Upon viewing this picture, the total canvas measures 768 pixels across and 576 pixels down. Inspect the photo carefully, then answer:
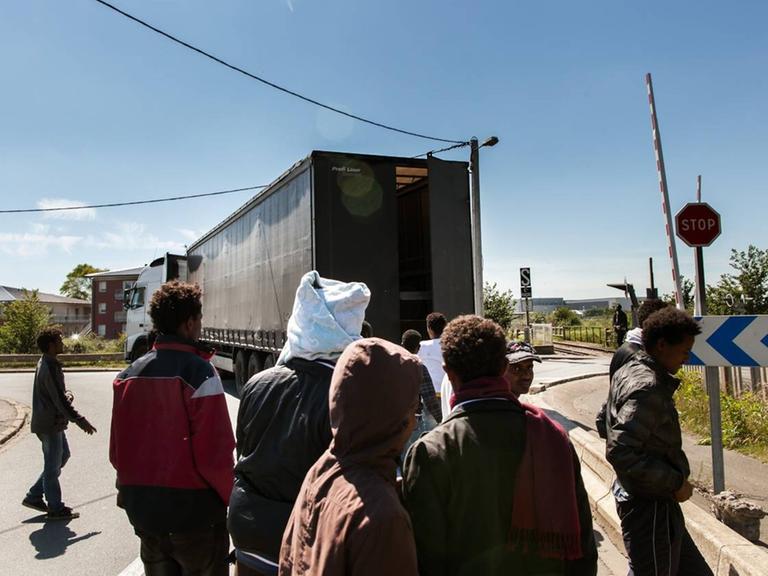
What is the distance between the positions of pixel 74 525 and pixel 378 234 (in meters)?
5.41

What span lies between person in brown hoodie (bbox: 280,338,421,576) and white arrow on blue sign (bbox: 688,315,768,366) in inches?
142

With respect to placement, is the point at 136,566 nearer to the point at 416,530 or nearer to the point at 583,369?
the point at 416,530

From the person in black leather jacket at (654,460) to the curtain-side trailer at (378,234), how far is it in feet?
17.9

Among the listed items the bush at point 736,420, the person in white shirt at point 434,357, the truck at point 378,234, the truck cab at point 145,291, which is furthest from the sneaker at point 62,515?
the truck cab at point 145,291

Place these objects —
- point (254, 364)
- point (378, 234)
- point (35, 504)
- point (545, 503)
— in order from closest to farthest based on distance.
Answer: point (545, 503) < point (35, 504) < point (378, 234) < point (254, 364)

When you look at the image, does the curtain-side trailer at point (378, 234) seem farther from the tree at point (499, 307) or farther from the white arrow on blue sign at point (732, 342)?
the tree at point (499, 307)

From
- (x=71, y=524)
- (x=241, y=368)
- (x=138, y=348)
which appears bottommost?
(x=71, y=524)

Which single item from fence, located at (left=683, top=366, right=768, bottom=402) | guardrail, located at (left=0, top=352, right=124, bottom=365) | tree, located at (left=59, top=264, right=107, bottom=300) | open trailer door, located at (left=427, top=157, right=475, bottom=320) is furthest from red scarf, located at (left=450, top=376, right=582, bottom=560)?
tree, located at (left=59, top=264, right=107, bottom=300)

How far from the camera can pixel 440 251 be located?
8.43 meters

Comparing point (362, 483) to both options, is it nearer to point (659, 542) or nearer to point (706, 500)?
point (659, 542)

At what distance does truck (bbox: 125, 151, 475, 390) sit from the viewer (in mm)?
8219

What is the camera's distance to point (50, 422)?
5.19 m

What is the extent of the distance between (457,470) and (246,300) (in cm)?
1043

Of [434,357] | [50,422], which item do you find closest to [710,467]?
[434,357]
